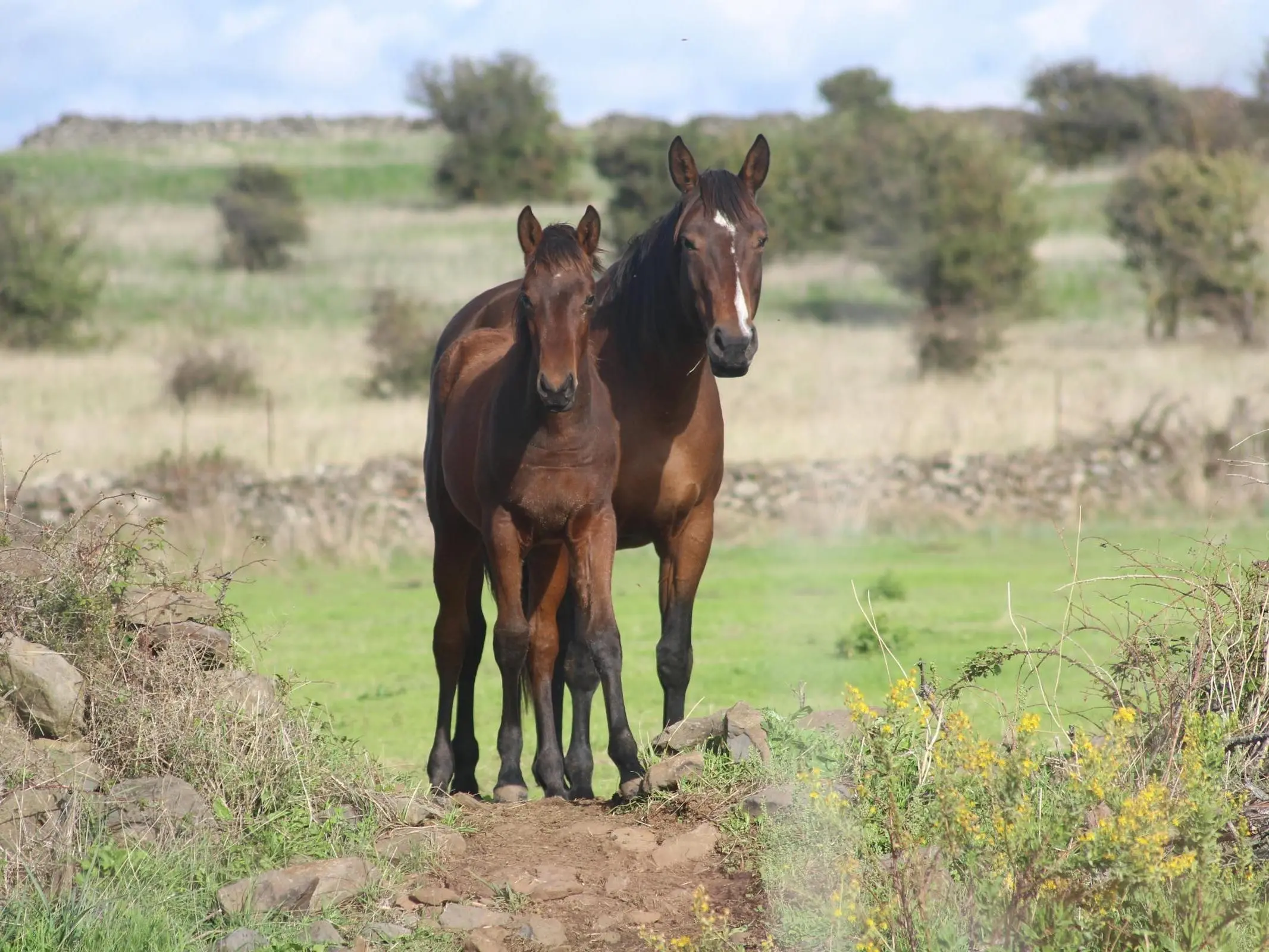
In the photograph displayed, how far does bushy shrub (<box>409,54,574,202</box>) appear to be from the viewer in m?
55.8

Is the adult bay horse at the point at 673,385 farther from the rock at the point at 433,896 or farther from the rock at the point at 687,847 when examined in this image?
the rock at the point at 433,896

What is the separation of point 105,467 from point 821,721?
14.7m

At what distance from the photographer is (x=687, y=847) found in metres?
5.75

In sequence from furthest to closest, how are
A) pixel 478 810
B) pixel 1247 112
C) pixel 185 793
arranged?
pixel 1247 112
pixel 478 810
pixel 185 793

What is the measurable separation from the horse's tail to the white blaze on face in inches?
62.8

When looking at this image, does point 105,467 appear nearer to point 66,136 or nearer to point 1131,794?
point 1131,794

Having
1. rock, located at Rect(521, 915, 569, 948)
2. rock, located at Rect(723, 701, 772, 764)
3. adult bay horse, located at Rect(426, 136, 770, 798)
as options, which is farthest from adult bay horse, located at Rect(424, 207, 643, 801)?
rock, located at Rect(521, 915, 569, 948)

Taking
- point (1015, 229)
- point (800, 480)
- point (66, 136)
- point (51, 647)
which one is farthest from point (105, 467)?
point (66, 136)

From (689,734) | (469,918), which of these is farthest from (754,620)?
(469,918)

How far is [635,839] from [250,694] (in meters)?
1.72

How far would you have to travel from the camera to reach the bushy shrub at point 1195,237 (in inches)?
1532

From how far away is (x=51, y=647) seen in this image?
20.0ft

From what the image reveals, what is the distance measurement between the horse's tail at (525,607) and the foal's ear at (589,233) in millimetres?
1509

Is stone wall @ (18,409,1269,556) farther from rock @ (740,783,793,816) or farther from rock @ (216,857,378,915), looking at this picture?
rock @ (740,783,793,816)
